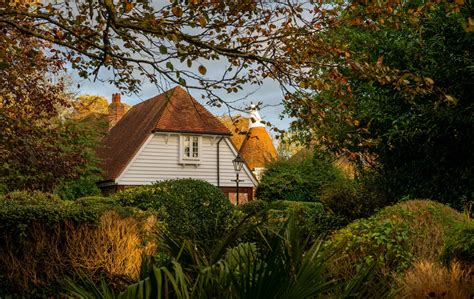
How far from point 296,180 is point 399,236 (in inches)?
1084

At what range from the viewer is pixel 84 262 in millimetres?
10125

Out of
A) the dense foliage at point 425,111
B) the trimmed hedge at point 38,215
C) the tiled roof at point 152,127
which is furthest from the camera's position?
the tiled roof at point 152,127

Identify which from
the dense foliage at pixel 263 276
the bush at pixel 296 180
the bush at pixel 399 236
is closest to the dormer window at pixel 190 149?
the bush at pixel 296 180

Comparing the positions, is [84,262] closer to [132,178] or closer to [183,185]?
[183,185]

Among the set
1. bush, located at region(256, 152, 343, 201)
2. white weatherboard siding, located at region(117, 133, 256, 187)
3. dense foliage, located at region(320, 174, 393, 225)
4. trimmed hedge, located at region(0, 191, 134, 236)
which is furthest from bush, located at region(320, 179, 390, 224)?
bush, located at region(256, 152, 343, 201)

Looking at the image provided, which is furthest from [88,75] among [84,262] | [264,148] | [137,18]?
[264,148]

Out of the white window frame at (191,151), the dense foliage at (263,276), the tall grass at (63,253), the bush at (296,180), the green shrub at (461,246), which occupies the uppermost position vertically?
the white window frame at (191,151)

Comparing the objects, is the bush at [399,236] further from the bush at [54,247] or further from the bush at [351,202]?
the bush at [351,202]

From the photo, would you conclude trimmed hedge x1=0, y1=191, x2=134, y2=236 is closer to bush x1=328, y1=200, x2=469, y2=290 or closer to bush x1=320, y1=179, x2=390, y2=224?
bush x1=328, y1=200, x2=469, y2=290

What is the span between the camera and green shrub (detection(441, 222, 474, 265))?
250 inches

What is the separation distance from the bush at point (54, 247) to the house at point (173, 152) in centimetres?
2071

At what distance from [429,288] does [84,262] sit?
6.74m

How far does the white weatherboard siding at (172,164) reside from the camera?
104 feet

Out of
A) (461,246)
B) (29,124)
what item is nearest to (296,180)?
(29,124)
